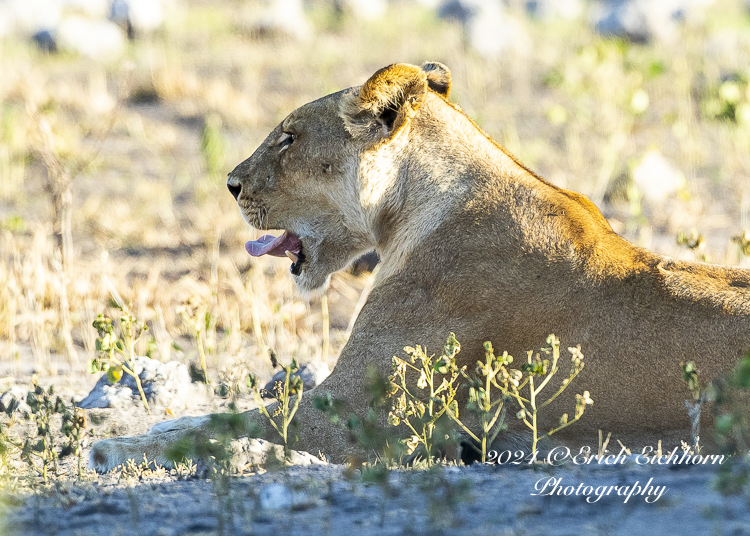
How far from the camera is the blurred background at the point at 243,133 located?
19.6ft

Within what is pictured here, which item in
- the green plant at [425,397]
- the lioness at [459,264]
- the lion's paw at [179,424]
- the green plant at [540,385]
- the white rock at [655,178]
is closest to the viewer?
the green plant at [540,385]

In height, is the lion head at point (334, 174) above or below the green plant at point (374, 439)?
above

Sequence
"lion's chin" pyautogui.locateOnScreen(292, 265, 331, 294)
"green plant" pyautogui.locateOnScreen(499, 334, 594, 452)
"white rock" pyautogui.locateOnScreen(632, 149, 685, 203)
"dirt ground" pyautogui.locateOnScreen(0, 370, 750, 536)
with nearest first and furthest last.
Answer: "dirt ground" pyautogui.locateOnScreen(0, 370, 750, 536) < "green plant" pyautogui.locateOnScreen(499, 334, 594, 452) < "lion's chin" pyautogui.locateOnScreen(292, 265, 331, 294) < "white rock" pyautogui.locateOnScreen(632, 149, 685, 203)

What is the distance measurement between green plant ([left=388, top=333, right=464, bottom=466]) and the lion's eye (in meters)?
1.16

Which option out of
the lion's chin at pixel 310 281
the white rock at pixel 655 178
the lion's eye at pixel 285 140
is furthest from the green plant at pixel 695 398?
the white rock at pixel 655 178

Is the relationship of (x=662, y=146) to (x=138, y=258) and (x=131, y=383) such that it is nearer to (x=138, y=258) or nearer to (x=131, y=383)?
(x=138, y=258)

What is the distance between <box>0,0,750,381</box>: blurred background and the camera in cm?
599

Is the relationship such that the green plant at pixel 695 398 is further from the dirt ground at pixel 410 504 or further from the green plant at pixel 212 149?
the green plant at pixel 212 149

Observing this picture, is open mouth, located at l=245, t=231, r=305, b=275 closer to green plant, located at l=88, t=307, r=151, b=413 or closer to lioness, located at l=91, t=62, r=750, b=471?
lioness, located at l=91, t=62, r=750, b=471

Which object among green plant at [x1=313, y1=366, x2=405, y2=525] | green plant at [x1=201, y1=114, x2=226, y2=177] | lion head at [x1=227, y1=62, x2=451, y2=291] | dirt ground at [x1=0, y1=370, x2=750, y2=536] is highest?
green plant at [x1=201, y1=114, x2=226, y2=177]

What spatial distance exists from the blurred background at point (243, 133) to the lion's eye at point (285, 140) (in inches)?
26.6

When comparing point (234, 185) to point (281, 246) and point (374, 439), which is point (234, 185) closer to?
point (281, 246)

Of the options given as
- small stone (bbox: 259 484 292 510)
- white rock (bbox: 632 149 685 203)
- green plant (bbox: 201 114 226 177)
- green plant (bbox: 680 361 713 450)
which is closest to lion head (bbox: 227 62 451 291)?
green plant (bbox: 680 361 713 450)

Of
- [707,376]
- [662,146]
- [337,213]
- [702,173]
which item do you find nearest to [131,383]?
[337,213]
